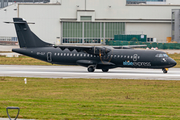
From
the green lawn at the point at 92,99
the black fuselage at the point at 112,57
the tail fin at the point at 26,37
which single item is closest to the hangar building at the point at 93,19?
the tail fin at the point at 26,37

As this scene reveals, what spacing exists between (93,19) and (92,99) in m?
84.3

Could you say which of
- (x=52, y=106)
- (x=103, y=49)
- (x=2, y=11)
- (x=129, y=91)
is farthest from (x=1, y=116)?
(x=2, y=11)

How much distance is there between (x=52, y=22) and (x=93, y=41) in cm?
1488

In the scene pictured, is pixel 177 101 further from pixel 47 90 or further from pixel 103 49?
pixel 103 49

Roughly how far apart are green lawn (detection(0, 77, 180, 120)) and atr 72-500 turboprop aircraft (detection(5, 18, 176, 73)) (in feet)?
26.8

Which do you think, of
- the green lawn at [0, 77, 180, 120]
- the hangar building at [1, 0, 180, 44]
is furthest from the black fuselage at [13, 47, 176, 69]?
the hangar building at [1, 0, 180, 44]

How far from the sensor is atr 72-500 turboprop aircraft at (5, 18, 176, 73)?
36281 millimetres

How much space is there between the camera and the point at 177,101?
19094 millimetres

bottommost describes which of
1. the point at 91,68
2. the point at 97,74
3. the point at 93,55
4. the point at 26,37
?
the point at 97,74

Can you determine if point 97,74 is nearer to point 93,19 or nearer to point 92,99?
point 92,99

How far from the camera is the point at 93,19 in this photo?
102m

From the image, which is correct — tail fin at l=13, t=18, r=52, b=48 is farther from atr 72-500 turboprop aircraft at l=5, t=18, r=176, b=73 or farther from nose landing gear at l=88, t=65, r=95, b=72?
nose landing gear at l=88, t=65, r=95, b=72

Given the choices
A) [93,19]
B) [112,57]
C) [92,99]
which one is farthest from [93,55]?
[93,19]

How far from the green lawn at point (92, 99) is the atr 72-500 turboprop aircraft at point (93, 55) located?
8.17 meters
